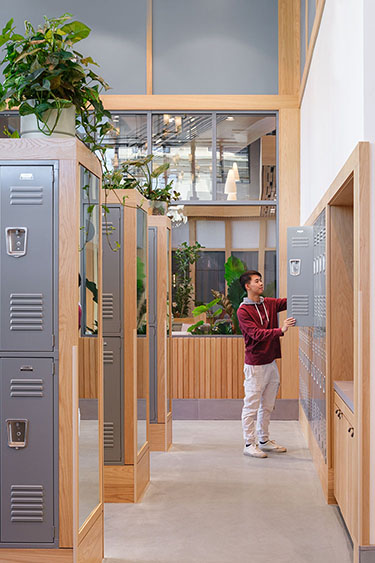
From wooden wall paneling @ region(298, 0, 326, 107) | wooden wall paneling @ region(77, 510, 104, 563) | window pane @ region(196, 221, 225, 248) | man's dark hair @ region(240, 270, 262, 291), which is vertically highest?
wooden wall paneling @ region(298, 0, 326, 107)

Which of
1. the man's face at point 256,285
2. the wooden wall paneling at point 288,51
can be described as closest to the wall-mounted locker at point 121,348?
the man's face at point 256,285

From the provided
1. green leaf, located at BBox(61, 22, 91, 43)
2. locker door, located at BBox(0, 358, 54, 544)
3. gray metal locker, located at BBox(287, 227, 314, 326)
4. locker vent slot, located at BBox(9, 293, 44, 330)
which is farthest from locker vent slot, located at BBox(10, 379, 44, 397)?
gray metal locker, located at BBox(287, 227, 314, 326)

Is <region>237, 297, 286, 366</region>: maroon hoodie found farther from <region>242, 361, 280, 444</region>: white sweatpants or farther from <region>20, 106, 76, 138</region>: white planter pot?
<region>20, 106, 76, 138</region>: white planter pot

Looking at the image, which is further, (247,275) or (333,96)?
(247,275)

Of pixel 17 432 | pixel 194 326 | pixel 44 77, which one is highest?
pixel 44 77

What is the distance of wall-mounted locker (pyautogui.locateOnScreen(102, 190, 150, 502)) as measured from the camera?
5.17 m

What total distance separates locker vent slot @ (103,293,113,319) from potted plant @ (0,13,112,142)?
179 cm

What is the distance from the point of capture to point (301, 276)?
252 inches

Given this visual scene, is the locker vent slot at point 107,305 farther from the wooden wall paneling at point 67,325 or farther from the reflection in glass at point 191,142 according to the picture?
the reflection in glass at point 191,142

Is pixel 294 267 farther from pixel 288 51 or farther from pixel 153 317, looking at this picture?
pixel 288 51

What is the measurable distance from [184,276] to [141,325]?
3.92 metres

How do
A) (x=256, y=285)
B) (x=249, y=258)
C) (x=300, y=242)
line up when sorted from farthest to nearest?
(x=249, y=258), (x=256, y=285), (x=300, y=242)

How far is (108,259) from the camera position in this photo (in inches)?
204

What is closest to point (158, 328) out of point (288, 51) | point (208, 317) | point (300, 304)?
point (300, 304)
